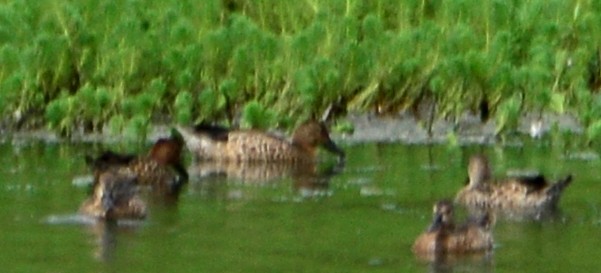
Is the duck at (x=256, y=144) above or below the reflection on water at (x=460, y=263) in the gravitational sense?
above

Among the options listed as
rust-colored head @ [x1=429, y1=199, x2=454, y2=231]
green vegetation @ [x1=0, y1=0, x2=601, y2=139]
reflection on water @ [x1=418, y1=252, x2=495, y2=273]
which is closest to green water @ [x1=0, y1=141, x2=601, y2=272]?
reflection on water @ [x1=418, y1=252, x2=495, y2=273]

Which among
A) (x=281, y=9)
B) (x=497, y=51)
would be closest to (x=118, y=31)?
(x=281, y=9)

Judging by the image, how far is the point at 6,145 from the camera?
16969mm

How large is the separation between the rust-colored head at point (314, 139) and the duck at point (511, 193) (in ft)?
6.65

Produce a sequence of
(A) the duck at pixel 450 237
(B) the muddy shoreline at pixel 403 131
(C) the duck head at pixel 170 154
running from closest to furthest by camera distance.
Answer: (A) the duck at pixel 450 237
(C) the duck head at pixel 170 154
(B) the muddy shoreline at pixel 403 131

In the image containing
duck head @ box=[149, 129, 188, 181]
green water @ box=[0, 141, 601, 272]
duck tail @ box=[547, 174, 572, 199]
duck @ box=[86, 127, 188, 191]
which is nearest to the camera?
green water @ box=[0, 141, 601, 272]

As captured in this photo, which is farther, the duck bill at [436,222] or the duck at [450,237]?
the duck bill at [436,222]

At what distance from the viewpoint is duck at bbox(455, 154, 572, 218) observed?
45.3ft

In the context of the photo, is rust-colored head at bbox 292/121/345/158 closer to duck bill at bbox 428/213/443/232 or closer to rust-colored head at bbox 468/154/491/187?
rust-colored head at bbox 468/154/491/187

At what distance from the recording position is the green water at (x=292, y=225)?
11586mm

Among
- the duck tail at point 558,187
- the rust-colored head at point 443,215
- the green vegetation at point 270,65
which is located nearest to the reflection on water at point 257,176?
the green vegetation at point 270,65

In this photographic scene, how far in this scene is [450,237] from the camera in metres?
12.2

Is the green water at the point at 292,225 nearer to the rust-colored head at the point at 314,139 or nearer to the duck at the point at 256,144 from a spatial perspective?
the rust-colored head at the point at 314,139

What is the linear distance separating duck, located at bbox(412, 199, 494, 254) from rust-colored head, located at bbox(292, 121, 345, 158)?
162 inches
